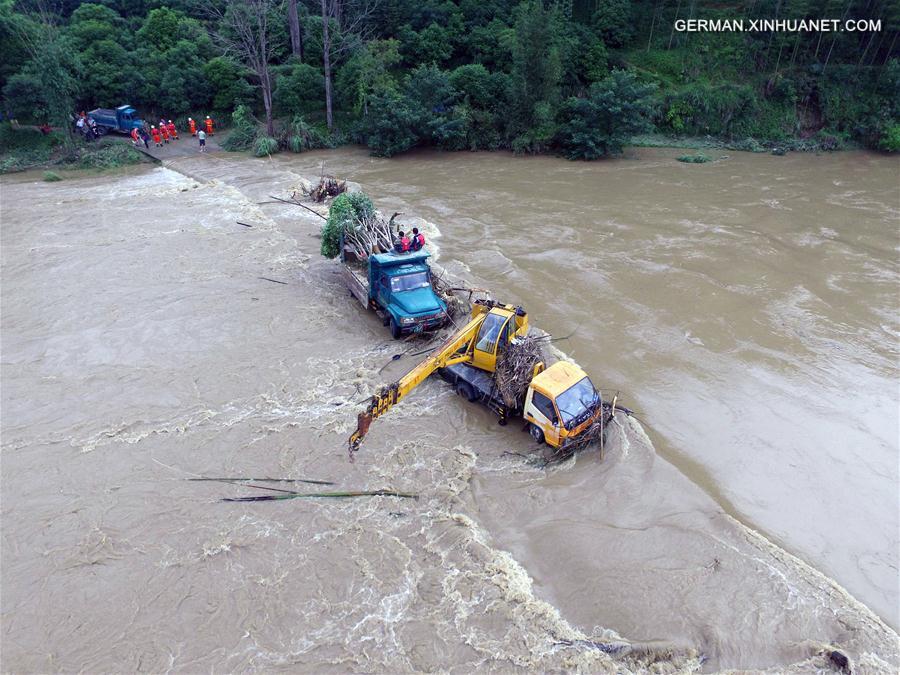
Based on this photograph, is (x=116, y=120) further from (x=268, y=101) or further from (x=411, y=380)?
(x=411, y=380)

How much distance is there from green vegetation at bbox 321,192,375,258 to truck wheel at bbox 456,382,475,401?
25.2 feet

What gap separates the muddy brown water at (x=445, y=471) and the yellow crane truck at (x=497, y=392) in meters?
0.58

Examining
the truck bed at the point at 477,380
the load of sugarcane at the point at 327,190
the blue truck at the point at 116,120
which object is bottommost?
the truck bed at the point at 477,380

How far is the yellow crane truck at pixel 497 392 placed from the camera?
10461 millimetres

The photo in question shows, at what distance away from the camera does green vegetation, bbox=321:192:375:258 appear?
58.9 ft

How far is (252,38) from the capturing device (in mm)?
34000

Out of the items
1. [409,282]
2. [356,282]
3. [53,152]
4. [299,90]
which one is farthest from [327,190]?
[53,152]

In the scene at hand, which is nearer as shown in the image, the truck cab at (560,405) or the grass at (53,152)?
the truck cab at (560,405)

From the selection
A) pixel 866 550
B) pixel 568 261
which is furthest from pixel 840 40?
pixel 866 550

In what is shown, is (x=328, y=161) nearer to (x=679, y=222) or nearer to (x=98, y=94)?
(x=98, y=94)

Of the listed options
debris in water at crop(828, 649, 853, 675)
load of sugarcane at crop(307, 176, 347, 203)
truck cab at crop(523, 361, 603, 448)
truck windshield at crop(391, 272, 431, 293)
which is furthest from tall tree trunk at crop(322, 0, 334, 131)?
debris in water at crop(828, 649, 853, 675)

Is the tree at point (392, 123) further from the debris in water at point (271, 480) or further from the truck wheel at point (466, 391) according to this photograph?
the debris in water at point (271, 480)

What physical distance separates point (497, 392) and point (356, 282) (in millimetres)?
6748

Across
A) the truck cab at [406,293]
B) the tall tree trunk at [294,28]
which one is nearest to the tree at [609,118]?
the tall tree trunk at [294,28]
